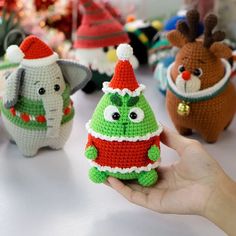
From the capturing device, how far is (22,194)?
0.78m

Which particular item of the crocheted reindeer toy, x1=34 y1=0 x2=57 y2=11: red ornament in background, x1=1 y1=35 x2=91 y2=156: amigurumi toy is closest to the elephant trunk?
x1=1 y1=35 x2=91 y2=156: amigurumi toy

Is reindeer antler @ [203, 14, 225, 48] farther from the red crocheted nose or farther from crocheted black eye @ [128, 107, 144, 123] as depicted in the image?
crocheted black eye @ [128, 107, 144, 123]

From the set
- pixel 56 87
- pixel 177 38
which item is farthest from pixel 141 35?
pixel 56 87

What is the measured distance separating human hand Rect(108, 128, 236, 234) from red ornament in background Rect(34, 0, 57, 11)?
0.72 m

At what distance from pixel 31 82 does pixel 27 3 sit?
0.50 metres

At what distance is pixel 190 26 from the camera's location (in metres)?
0.87

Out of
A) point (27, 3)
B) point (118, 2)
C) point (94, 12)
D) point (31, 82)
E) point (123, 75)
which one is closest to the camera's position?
point (123, 75)

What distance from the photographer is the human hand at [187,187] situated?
66cm

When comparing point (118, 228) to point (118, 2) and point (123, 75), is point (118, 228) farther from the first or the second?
point (118, 2)

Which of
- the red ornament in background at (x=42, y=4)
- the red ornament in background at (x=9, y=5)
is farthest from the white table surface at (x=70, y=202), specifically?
the red ornament in background at (x=42, y=4)

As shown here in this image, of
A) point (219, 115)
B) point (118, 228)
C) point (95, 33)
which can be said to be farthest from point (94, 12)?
point (118, 228)

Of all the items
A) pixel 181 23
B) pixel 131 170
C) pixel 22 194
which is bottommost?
pixel 22 194

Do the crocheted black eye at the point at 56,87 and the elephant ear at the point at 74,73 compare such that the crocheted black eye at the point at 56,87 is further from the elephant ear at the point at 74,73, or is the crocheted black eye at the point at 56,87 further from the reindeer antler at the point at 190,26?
the reindeer antler at the point at 190,26

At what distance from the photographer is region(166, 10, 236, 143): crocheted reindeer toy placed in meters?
0.85
